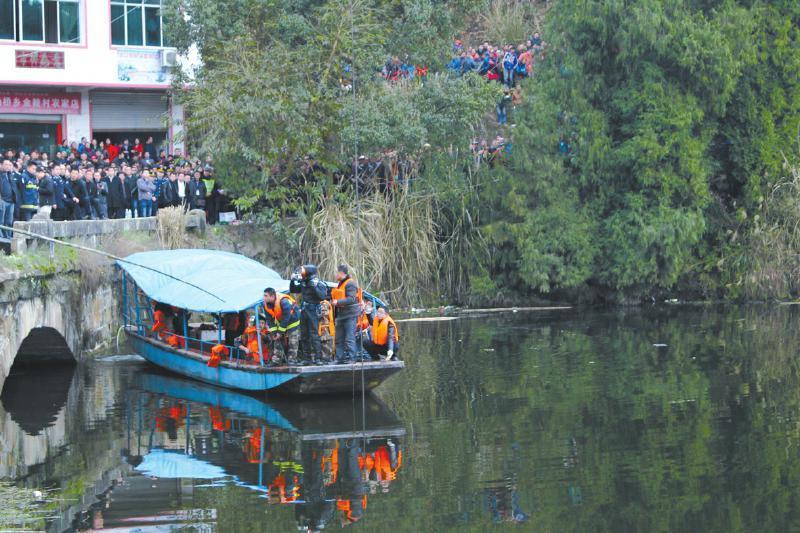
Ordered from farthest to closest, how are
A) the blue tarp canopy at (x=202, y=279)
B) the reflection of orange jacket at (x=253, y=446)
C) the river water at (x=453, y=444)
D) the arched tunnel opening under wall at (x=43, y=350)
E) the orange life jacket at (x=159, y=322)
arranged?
the arched tunnel opening under wall at (x=43, y=350) < the orange life jacket at (x=159, y=322) < the blue tarp canopy at (x=202, y=279) < the reflection of orange jacket at (x=253, y=446) < the river water at (x=453, y=444)

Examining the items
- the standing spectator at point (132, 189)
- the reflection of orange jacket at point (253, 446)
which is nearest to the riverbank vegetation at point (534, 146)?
the standing spectator at point (132, 189)

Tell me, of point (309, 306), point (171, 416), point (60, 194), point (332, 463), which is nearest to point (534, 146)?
point (60, 194)

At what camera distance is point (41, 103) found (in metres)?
42.4

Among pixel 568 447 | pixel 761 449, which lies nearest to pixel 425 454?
pixel 568 447

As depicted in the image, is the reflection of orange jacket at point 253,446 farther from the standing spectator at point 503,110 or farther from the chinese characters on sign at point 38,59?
the chinese characters on sign at point 38,59

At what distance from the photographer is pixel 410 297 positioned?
35312 millimetres

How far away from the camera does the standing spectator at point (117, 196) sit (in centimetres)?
3231

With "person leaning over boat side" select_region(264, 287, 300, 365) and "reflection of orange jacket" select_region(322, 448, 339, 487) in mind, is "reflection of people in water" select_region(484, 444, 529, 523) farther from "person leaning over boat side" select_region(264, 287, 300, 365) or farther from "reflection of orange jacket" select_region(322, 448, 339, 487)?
"person leaning over boat side" select_region(264, 287, 300, 365)

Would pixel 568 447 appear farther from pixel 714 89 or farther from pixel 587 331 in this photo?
pixel 714 89

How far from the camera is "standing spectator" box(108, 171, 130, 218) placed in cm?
3231

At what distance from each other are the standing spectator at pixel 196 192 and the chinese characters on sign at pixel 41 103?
10468mm

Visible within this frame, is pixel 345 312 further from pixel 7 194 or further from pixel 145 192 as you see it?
pixel 145 192

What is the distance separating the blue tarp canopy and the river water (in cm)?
183

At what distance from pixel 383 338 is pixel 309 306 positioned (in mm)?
1503
